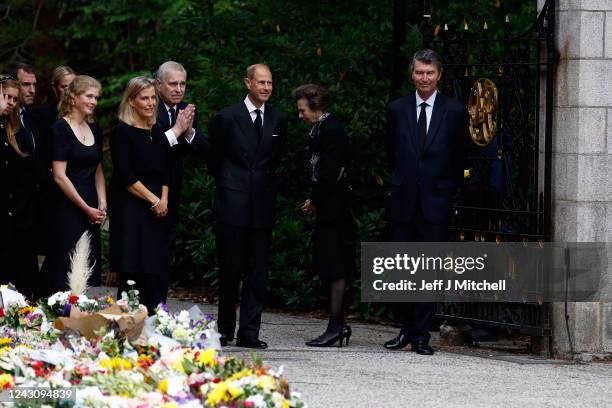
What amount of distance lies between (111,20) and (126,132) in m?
9.54

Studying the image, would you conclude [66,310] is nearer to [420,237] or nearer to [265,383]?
[265,383]

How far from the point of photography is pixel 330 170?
31.9ft

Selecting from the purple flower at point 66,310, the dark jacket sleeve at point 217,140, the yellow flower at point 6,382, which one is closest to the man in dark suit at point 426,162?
the dark jacket sleeve at point 217,140

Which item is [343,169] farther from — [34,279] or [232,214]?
[34,279]

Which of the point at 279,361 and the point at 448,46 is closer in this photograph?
the point at 279,361

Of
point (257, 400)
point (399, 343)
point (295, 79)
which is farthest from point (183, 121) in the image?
point (257, 400)

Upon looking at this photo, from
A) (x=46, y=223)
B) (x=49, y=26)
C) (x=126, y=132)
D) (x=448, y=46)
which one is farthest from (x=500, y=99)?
(x=49, y=26)

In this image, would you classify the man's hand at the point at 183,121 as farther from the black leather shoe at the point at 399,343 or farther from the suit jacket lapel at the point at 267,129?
the black leather shoe at the point at 399,343

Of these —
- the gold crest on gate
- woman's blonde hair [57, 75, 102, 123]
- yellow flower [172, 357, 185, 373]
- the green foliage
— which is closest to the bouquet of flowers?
yellow flower [172, 357, 185, 373]

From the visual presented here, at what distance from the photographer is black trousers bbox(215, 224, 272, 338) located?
979cm

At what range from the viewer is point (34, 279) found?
10.1 metres

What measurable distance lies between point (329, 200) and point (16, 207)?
229 centimetres
